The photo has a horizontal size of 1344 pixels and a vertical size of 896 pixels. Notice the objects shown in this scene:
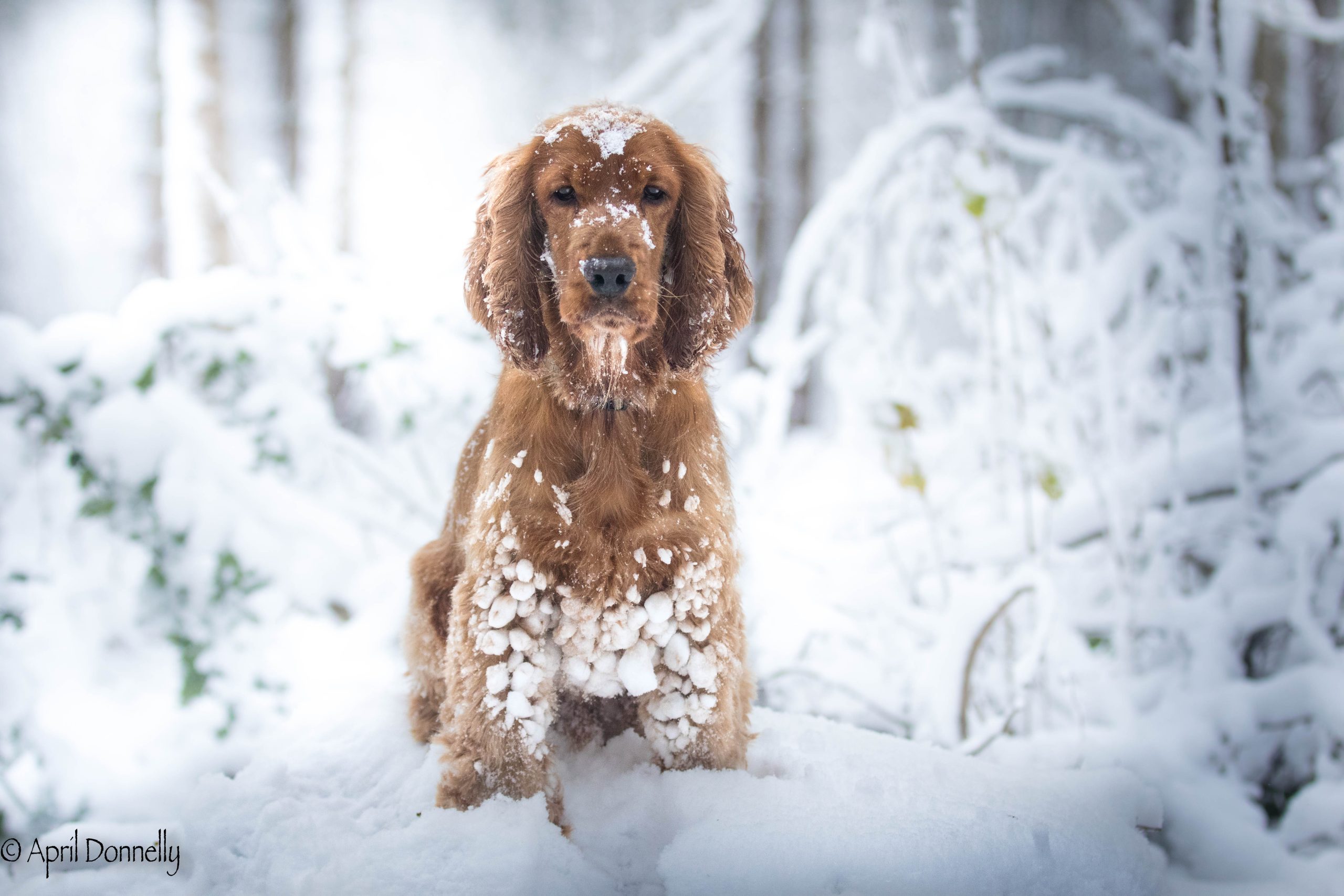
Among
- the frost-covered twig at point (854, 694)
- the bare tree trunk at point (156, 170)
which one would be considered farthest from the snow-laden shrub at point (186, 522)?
the frost-covered twig at point (854, 694)

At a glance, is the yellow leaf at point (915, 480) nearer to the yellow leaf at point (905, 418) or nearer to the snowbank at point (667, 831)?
the yellow leaf at point (905, 418)

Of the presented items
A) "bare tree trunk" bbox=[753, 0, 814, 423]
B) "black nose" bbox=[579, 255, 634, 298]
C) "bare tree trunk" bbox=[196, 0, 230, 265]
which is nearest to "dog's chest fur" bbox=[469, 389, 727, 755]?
"black nose" bbox=[579, 255, 634, 298]

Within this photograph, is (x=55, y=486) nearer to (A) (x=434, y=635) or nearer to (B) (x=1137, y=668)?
(A) (x=434, y=635)

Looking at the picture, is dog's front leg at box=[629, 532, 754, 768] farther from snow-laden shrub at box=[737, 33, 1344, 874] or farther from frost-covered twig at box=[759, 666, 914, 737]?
frost-covered twig at box=[759, 666, 914, 737]

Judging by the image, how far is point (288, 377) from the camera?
2.60 meters

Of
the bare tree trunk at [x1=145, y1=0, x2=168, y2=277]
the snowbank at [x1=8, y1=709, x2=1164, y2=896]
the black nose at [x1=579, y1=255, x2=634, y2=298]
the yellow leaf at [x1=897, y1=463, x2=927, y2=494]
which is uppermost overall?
the bare tree trunk at [x1=145, y1=0, x2=168, y2=277]

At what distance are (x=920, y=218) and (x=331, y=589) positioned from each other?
253 centimetres

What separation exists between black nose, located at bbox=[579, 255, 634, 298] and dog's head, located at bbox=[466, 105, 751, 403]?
0.12 feet

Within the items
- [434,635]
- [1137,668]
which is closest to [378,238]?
[434,635]

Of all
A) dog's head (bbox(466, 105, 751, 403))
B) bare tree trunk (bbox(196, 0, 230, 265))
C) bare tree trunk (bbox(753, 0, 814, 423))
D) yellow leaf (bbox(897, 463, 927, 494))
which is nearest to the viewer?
dog's head (bbox(466, 105, 751, 403))

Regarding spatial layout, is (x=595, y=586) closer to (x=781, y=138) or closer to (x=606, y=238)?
(x=606, y=238)

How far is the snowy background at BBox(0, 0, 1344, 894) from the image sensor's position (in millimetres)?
2289

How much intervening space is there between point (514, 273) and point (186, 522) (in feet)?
5.49

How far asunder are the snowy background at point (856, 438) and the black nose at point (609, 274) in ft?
1.98
